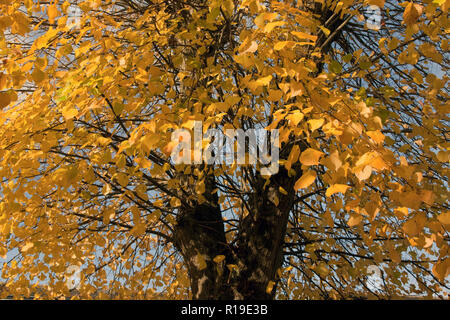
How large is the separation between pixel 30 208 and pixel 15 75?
1601 millimetres

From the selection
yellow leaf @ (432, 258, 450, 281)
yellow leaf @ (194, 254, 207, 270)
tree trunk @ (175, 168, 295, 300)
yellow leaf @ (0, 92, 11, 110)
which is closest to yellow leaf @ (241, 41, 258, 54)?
yellow leaf @ (0, 92, 11, 110)

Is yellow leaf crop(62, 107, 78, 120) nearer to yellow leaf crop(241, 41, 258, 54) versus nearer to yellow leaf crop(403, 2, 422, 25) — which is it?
yellow leaf crop(241, 41, 258, 54)

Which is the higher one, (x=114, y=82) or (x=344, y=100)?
(x=114, y=82)

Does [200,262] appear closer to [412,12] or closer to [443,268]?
[443,268]

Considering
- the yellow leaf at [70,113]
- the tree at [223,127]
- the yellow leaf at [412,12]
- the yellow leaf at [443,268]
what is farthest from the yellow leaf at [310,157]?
the yellow leaf at [70,113]

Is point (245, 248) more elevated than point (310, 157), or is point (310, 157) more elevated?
point (310, 157)

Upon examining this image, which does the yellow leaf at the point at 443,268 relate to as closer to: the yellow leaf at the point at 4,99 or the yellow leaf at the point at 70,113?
the yellow leaf at the point at 70,113

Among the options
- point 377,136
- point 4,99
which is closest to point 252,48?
point 377,136

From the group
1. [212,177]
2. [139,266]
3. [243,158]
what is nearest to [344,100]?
[243,158]

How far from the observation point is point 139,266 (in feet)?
17.1
